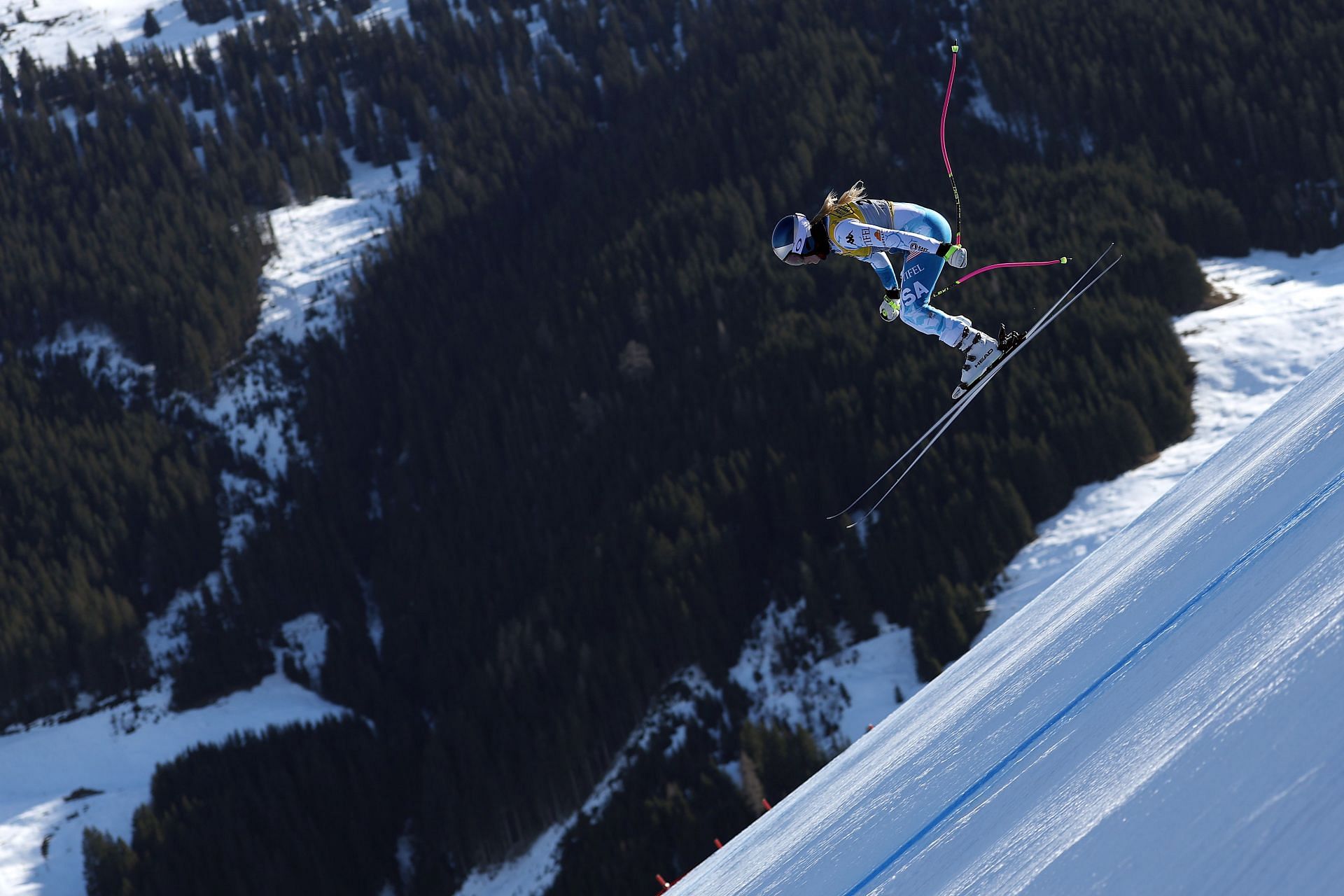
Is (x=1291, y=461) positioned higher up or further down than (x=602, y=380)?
higher up

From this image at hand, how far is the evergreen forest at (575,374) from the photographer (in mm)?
65562

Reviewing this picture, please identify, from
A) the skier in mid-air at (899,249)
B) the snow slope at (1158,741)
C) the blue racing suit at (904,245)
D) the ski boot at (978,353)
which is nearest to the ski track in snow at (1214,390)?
the ski boot at (978,353)

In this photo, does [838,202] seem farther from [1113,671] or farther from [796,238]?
[1113,671]

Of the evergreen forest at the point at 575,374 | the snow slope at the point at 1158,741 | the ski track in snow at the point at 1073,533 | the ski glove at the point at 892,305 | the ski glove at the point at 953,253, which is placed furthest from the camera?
the evergreen forest at the point at 575,374

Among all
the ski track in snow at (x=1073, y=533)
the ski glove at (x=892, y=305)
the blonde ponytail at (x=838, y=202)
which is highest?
the blonde ponytail at (x=838, y=202)

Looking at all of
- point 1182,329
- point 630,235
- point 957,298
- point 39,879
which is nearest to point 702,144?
point 630,235

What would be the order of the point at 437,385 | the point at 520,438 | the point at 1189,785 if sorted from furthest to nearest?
the point at 437,385
the point at 520,438
the point at 1189,785

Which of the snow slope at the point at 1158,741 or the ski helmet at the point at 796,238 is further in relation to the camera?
the ski helmet at the point at 796,238

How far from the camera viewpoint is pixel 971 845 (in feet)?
21.1

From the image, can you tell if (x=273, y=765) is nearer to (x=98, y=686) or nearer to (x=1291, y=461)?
(x=98, y=686)

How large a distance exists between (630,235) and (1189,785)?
99.5 meters

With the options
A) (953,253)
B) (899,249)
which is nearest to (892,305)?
(899,249)

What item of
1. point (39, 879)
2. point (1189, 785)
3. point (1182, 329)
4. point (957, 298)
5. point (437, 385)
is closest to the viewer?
point (1189, 785)

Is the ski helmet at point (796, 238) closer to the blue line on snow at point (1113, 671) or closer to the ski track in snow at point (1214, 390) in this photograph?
the blue line on snow at point (1113, 671)
